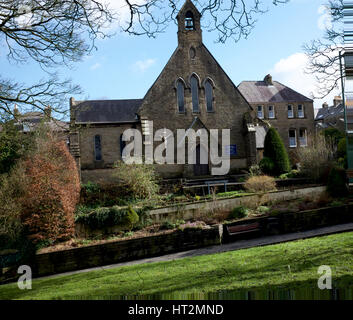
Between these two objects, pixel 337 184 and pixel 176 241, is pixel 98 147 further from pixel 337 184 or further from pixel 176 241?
pixel 337 184

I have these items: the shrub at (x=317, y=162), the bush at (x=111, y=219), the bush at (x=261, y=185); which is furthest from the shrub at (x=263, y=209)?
the shrub at (x=317, y=162)

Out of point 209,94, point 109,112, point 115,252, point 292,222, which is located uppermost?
point 209,94

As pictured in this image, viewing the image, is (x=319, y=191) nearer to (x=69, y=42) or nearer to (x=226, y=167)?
(x=226, y=167)

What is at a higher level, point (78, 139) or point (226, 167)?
point (78, 139)

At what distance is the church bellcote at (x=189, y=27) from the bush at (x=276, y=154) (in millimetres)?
10635

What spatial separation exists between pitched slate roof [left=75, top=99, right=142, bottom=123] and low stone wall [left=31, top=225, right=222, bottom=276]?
15.8m

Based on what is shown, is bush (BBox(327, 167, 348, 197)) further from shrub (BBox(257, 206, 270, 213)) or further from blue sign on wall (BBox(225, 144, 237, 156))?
blue sign on wall (BBox(225, 144, 237, 156))

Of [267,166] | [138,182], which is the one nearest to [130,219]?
[138,182]

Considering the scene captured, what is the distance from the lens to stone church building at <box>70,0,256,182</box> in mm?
28188

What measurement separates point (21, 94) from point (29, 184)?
36.4 feet

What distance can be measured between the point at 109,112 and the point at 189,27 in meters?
10.4

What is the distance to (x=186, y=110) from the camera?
28.6 meters

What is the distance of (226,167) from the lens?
1109 inches
